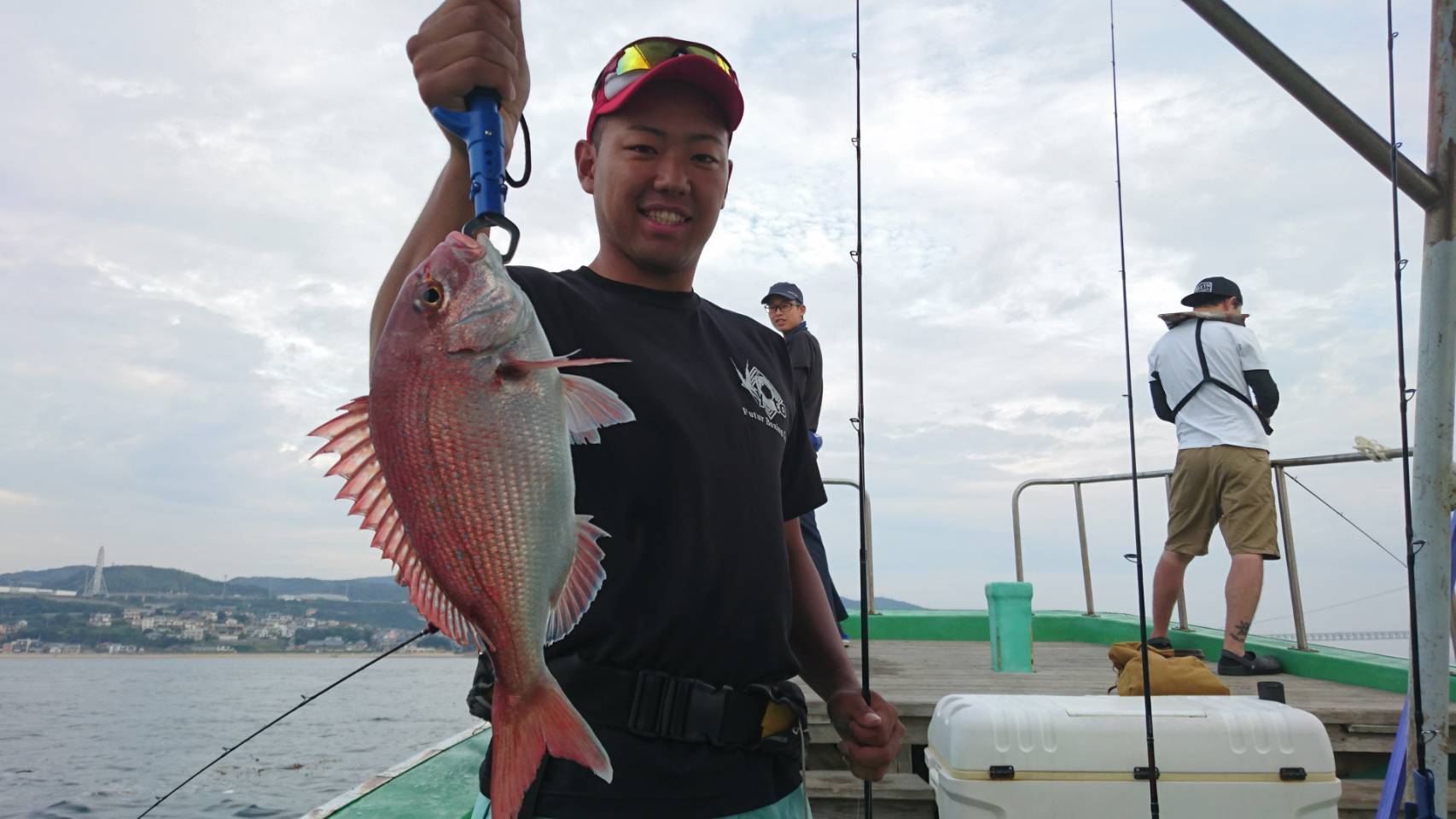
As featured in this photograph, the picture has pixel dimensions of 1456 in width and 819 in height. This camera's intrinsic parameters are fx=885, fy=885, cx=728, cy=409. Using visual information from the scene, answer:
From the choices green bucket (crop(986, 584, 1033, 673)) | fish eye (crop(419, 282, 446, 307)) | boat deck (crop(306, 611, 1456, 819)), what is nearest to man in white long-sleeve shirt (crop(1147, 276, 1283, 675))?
boat deck (crop(306, 611, 1456, 819))

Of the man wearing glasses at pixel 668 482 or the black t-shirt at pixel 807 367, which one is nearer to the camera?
the man wearing glasses at pixel 668 482

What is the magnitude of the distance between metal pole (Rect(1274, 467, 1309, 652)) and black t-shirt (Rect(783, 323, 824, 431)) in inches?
118

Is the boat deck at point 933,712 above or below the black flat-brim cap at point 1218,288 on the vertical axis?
below

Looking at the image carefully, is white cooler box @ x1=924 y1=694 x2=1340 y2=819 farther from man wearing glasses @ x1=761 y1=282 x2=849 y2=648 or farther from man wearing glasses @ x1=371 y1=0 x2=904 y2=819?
man wearing glasses @ x1=761 y1=282 x2=849 y2=648

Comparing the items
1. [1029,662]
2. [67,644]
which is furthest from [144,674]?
[1029,662]

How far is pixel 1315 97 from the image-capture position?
2.41 metres

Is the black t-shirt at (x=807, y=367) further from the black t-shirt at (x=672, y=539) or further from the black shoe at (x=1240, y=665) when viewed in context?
the black t-shirt at (x=672, y=539)

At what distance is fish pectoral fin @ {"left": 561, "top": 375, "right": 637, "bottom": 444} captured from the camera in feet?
4.02

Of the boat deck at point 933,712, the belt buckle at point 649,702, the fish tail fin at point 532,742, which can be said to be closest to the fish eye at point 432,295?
the fish tail fin at point 532,742

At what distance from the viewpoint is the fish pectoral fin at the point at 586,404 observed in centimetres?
123

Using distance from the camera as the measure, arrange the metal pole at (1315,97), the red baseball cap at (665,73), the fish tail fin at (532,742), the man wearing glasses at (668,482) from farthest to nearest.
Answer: the metal pole at (1315,97) < the red baseball cap at (665,73) < the man wearing glasses at (668,482) < the fish tail fin at (532,742)

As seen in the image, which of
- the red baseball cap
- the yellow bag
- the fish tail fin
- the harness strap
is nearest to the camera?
the fish tail fin

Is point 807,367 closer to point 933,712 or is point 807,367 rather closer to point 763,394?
point 933,712

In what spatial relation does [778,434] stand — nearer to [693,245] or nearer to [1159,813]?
[693,245]
